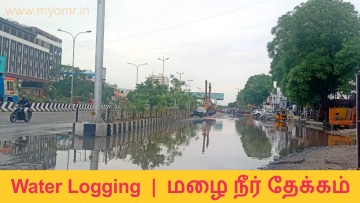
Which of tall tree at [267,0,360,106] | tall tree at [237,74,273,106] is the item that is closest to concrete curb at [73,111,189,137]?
tall tree at [267,0,360,106]

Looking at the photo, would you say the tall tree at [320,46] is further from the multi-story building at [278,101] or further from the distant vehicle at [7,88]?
the multi-story building at [278,101]

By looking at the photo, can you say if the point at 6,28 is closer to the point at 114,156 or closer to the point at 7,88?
the point at 7,88

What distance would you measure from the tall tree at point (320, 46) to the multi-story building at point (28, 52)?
45.2 meters

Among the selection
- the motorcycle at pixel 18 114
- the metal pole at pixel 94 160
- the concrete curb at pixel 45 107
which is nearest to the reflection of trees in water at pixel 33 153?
the metal pole at pixel 94 160

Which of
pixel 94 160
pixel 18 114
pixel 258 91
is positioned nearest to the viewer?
pixel 94 160

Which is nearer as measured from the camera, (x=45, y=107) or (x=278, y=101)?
(x=45, y=107)

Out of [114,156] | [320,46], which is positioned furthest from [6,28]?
[114,156]

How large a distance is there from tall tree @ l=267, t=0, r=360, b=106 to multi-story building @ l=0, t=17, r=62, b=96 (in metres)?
45.2

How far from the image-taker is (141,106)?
2573cm

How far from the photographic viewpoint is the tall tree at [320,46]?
31578 mm

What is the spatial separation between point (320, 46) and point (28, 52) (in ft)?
209

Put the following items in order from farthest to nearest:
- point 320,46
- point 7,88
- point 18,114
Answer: point 320,46 → point 7,88 → point 18,114

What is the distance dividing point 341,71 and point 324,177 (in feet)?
92.4

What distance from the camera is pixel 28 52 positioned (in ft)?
259
